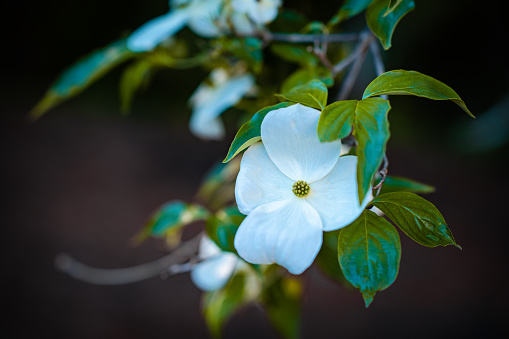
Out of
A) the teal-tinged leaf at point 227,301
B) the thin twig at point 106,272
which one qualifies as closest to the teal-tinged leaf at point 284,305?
the teal-tinged leaf at point 227,301

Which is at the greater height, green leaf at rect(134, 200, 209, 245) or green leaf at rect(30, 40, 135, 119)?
green leaf at rect(30, 40, 135, 119)

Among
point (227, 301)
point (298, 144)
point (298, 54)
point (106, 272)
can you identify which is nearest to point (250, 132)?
point (298, 144)

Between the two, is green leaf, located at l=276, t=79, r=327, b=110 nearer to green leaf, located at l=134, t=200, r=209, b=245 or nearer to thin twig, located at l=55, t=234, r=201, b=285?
green leaf, located at l=134, t=200, r=209, b=245

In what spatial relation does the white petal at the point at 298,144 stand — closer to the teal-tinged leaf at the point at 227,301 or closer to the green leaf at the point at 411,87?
the green leaf at the point at 411,87

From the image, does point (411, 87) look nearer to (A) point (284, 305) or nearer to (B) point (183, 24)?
(B) point (183, 24)

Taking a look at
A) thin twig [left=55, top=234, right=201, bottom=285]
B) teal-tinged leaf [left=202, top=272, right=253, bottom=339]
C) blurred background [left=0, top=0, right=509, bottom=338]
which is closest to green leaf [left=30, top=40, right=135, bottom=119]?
teal-tinged leaf [left=202, top=272, right=253, bottom=339]

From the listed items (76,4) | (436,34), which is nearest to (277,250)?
(436,34)

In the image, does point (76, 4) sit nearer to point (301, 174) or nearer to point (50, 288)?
point (50, 288)
